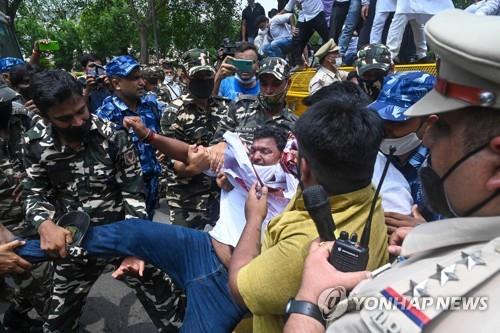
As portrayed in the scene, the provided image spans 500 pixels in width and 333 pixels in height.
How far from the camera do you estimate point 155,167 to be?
3.89 metres

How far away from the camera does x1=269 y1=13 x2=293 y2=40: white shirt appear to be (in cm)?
780

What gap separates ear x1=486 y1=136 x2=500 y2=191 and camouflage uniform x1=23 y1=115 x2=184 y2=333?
2.03 metres

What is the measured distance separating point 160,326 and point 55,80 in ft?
5.18

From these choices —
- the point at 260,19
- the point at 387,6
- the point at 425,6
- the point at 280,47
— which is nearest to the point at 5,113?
the point at 425,6

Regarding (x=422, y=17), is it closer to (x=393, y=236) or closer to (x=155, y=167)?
(x=155, y=167)

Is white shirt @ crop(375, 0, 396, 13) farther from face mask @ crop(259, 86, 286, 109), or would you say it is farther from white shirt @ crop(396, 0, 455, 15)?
face mask @ crop(259, 86, 286, 109)

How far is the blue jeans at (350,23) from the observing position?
672 centimetres

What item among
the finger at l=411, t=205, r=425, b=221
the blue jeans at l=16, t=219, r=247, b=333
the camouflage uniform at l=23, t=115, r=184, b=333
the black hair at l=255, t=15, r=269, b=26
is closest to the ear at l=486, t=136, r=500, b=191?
the finger at l=411, t=205, r=425, b=221

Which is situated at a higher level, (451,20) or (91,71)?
(451,20)

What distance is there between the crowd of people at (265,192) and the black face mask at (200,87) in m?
0.02

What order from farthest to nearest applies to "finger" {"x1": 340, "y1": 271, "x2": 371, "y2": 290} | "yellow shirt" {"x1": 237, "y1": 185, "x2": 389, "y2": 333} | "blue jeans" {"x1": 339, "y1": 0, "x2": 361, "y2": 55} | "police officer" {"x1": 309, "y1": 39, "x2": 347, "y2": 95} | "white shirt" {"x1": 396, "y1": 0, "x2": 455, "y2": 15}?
"blue jeans" {"x1": 339, "y1": 0, "x2": 361, "y2": 55} → "white shirt" {"x1": 396, "y1": 0, "x2": 455, "y2": 15} → "police officer" {"x1": 309, "y1": 39, "x2": 347, "y2": 95} → "yellow shirt" {"x1": 237, "y1": 185, "x2": 389, "y2": 333} → "finger" {"x1": 340, "y1": 271, "x2": 371, "y2": 290}

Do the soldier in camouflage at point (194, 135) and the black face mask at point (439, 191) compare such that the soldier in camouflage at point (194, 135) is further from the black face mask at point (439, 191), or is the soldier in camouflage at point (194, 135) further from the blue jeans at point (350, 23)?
the blue jeans at point (350, 23)

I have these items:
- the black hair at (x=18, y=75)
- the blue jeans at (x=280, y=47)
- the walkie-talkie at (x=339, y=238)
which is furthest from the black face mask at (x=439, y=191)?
the blue jeans at (x=280, y=47)

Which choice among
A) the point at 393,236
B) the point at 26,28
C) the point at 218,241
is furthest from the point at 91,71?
the point at 26,28
